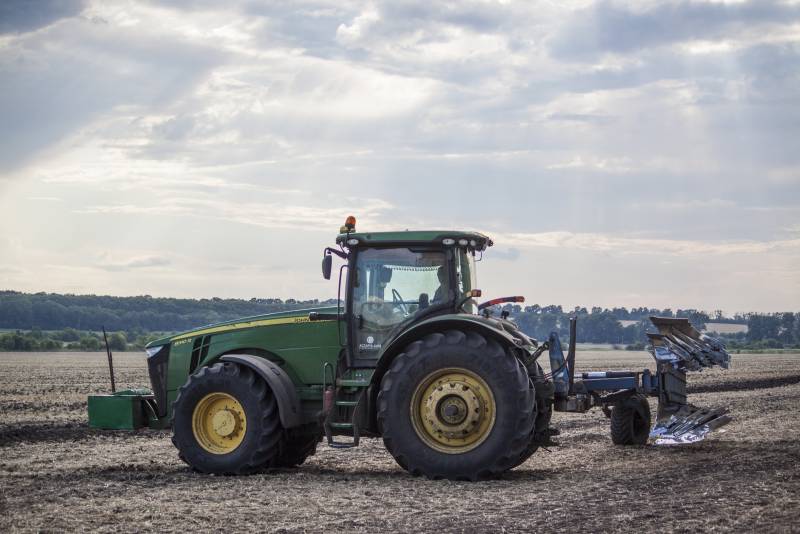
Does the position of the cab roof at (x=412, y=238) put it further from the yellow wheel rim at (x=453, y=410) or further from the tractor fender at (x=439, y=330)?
the yellow wheel rim at (x=453, y=410)

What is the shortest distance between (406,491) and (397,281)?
273 cm

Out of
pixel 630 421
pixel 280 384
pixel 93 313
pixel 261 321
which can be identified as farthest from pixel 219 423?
pixel 93 313

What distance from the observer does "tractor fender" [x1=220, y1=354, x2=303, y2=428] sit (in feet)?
40.5

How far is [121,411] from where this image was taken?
13688 millimetres

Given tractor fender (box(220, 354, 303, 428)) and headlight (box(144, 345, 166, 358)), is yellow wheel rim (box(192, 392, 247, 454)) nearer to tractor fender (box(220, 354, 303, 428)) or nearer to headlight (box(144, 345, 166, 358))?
tractor fender (box(220, 354, 303, 428))

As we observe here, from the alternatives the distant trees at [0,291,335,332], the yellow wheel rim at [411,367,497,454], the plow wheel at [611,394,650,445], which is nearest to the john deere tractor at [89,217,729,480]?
the yellow wheel rim at [411,367,497,454]

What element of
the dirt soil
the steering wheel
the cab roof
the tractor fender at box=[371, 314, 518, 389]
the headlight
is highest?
the cab roof

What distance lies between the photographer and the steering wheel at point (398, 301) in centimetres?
1248

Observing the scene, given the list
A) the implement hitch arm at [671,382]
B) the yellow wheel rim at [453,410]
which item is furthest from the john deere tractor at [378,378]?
the implement hitch arm at [671,382]

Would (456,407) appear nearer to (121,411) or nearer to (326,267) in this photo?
(326,267)

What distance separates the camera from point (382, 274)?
1259cm

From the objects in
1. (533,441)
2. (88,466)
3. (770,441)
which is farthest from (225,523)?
(770,441)

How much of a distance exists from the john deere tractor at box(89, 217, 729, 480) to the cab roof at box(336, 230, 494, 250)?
0.02 m

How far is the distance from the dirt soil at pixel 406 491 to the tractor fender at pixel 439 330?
1339 mm
